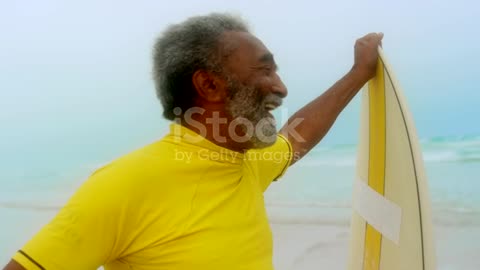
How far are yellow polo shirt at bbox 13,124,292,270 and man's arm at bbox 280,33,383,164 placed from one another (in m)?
0.30

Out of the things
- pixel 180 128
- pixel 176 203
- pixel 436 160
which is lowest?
pixel 436 160

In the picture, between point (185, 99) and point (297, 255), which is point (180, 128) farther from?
point (297, 255)

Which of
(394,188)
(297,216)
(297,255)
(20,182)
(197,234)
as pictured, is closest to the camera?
(197,234)

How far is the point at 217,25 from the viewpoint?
1.04m

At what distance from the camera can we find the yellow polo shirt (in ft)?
2.66

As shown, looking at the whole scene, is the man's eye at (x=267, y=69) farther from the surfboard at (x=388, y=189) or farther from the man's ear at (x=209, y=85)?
the surfboard at (x=388, y=189)

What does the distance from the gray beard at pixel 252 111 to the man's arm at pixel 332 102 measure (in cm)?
27

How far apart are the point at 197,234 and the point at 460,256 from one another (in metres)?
2.42

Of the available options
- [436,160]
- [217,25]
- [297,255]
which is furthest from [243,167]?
[436,160]

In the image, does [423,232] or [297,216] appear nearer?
[423,232]

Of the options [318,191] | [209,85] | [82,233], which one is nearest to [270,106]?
[209,85]

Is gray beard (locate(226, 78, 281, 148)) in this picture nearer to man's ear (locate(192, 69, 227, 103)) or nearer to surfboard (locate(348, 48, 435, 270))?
man's ear (locate(192, 69, 227, 103))

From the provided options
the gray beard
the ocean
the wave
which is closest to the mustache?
the gray beard

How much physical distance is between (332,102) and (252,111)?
0.33 m
